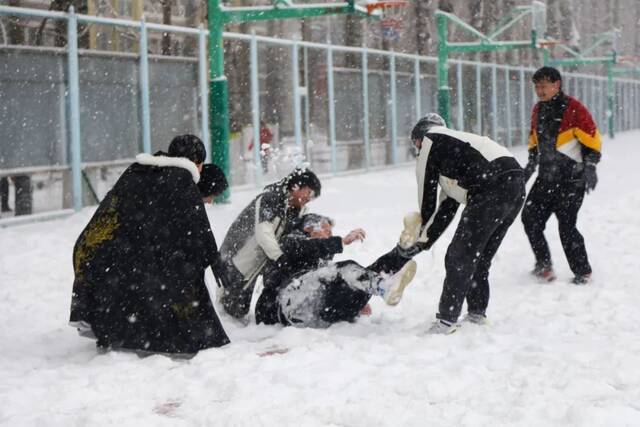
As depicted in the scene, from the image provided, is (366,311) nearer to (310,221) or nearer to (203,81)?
(310,221)

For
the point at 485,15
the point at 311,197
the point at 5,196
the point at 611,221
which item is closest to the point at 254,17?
the point at 5,196

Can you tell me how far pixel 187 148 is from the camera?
519 centimetres

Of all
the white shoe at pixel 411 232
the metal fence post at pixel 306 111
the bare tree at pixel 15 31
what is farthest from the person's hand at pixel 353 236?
the metal fence post at pixel 306 111

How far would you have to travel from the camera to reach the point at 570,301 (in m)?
6.64

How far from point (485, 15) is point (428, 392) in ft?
107

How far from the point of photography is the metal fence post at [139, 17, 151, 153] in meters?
12.0

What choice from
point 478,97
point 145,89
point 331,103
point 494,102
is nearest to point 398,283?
point 145,89

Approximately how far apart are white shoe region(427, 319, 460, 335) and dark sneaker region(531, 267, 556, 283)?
7.20 feet

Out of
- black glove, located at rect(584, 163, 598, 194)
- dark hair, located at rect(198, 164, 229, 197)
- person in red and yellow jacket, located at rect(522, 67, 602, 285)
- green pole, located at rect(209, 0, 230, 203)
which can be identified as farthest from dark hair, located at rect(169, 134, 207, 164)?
green pole, located at rect(209, 0, 230, 203)

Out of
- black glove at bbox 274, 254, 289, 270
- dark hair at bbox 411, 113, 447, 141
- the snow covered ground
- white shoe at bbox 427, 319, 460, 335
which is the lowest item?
the snow covered ground

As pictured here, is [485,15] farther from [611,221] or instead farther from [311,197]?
[311,197]

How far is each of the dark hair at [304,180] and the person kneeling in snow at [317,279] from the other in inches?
9.5

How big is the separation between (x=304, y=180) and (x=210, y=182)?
0.64 metres

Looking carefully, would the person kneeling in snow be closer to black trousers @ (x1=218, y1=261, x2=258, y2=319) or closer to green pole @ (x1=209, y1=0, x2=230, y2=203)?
black trousers @ (x1=218, y1=261, x2=258, y2=319)
